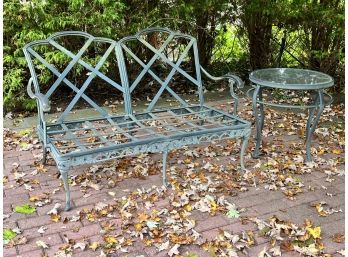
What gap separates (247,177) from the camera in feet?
12.3

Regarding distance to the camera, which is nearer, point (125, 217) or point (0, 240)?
point (0, 240)

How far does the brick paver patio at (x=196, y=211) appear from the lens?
283 centimetres

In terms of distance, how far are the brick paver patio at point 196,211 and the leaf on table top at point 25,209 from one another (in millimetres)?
36

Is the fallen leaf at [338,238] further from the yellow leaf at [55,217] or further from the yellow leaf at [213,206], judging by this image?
the yellow leaf at [55,217]

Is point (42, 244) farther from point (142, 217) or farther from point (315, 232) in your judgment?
point (315, 232)

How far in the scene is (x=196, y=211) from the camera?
10.5 ft

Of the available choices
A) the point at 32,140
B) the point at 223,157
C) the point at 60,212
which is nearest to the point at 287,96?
the point at 223,157

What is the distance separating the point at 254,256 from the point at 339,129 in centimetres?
276

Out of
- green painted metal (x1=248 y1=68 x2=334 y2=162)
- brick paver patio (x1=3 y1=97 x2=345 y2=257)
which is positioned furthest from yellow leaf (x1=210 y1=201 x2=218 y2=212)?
green painted metal (x1=248 y1=68 x2=334 y2=162)

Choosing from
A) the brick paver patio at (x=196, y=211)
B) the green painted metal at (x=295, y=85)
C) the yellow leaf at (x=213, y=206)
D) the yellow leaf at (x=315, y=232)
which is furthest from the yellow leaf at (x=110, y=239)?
the green painted metal at (x=295, y=85)

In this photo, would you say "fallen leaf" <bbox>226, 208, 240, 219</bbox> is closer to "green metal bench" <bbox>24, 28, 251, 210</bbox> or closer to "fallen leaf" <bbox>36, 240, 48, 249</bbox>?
"green metal bench" <bbox>24, 28, 251, 210</bbox>

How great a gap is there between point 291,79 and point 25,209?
8.29 ft

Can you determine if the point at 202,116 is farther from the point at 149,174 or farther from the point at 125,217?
the point at 125,217

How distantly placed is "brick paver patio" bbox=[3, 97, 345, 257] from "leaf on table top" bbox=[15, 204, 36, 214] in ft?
0.12
